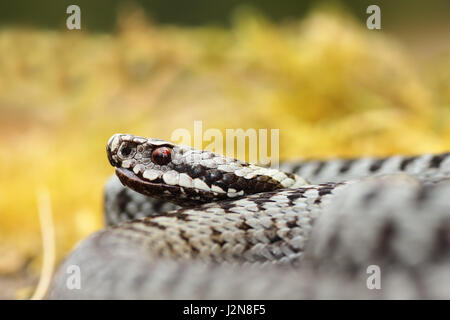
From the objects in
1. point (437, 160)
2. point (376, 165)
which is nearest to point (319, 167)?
point (376, 165)

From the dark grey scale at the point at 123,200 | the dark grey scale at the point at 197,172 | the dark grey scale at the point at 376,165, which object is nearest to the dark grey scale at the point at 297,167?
the dark grey scale at the point at 376,165

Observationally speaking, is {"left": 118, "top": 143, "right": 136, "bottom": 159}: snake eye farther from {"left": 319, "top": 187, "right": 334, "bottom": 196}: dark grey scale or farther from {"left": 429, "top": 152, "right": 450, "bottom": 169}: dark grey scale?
{"left": 429, "top": 152, "right": 450, "bottom": 169}: dark grey scale

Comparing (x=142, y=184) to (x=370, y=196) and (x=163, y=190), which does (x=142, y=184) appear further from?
(x=370, y=196)

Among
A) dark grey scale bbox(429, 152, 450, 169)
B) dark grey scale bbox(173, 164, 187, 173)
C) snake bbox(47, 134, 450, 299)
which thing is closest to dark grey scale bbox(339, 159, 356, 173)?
snake bbox(47, 134, 450, 299)

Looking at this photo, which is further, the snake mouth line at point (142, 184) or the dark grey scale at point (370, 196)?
the snake mouth line at point (142, 184)

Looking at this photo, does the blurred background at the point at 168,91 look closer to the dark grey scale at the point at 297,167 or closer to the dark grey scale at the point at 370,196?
the dark grey scale at the point at 297,167

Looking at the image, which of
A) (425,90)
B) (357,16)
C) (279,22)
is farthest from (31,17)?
(425,90)
